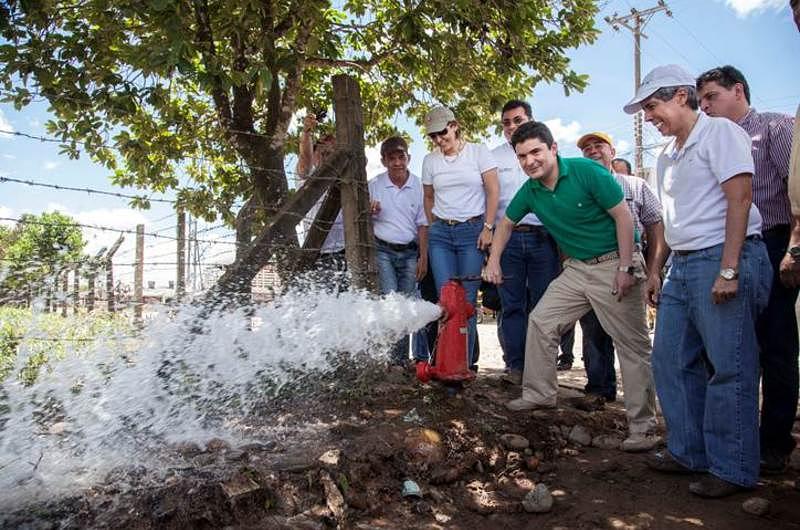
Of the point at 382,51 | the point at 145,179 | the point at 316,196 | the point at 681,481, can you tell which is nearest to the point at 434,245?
the point at 316,196

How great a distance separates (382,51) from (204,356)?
3.95m

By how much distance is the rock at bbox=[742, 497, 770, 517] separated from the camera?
2462 millimetres

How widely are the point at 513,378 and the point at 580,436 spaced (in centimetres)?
87

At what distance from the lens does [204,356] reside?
3664 millimetres

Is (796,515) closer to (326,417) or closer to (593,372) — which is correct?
(593,372)

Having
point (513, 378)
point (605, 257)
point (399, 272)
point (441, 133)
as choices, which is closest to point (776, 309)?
point (605, 257)

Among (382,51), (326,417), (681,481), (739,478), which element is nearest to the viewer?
(739,478)

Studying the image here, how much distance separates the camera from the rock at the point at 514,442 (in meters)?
3.36

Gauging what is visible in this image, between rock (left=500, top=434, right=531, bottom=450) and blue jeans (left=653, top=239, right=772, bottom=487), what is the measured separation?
0.80m

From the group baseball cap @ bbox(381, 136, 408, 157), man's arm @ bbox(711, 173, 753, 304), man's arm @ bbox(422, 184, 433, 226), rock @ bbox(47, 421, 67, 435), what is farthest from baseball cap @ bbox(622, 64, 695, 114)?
rock @ bbox(47, 421, 67, 435)

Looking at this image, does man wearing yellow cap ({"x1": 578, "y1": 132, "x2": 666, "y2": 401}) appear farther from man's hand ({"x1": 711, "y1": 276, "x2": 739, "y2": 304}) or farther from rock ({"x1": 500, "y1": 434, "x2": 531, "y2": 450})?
man's hand ({"x1": 711, "y1": 276, "x2": 739, "y2": 304})

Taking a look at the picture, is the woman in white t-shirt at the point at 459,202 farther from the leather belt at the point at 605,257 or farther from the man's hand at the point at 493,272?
the leather belt at the point at 605,257

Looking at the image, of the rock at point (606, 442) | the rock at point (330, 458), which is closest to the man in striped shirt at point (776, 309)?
the rock at point (606, 442)

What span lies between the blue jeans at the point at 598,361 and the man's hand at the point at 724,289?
181cm
